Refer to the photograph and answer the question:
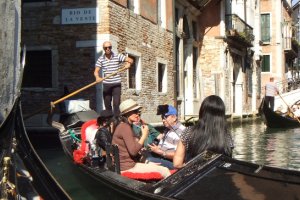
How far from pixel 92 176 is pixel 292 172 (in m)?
1.47

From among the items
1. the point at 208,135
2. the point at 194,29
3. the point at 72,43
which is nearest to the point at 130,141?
the point at 208,135

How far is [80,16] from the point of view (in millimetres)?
7777

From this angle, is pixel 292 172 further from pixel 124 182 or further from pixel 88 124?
pixel 88 124

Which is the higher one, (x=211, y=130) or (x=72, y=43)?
(x=72, y=43)

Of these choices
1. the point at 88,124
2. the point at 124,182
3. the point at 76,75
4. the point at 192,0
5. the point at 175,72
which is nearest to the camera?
the point at 124,182

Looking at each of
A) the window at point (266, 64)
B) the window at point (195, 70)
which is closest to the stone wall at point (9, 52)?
the window at point (195, 70)

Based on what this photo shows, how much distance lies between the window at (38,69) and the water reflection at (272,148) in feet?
9.35

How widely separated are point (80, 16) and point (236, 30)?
7537mm

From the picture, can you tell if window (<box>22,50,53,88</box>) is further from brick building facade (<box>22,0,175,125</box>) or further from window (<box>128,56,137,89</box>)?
window (<box>128,56,137,89</box>)

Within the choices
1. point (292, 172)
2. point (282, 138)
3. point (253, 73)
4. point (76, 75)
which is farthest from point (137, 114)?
point (253, 73)

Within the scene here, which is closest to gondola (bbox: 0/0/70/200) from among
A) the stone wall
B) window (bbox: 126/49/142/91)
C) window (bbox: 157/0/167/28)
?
the stone wall

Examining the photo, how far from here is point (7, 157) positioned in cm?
251

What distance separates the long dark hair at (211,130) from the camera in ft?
9.87

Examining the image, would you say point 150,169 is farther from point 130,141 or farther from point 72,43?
point 72,43
